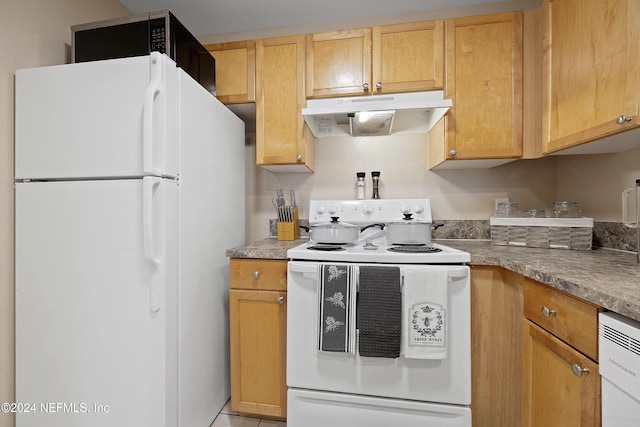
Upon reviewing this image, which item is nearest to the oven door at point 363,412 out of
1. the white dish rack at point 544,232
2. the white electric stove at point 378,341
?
the white electric stove at point 378,341

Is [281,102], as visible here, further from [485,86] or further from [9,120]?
[9,120]

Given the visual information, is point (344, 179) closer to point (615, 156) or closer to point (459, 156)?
point (459, 156)

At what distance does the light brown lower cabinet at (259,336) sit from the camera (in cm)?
142

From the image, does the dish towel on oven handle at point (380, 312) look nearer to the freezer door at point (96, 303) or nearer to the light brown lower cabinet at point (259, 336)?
the light brown lower cabinet at point (259, 336)

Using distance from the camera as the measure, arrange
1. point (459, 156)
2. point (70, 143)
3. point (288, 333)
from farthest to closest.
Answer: point (459, 156) → point (288, 333) → point (70, 143)

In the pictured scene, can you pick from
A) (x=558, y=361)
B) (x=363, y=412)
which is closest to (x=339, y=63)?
(x=558, y=361)

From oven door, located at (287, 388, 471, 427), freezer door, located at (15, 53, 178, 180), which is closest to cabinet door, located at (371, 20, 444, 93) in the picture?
freezer door, located at (15, 53, 178, 180)

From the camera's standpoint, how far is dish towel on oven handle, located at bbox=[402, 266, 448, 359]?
46.7 inches

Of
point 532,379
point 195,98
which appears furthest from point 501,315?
point 195,98

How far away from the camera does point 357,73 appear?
5.49 ft

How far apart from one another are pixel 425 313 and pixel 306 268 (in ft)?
1.84

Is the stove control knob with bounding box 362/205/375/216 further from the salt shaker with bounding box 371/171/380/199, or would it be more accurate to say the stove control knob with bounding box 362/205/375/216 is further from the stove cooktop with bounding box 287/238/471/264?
the stove cooktop with bounding box 287/238/471/264

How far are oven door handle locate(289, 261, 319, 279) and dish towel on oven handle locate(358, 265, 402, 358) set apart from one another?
216mm

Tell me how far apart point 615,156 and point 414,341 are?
4.70 feet
